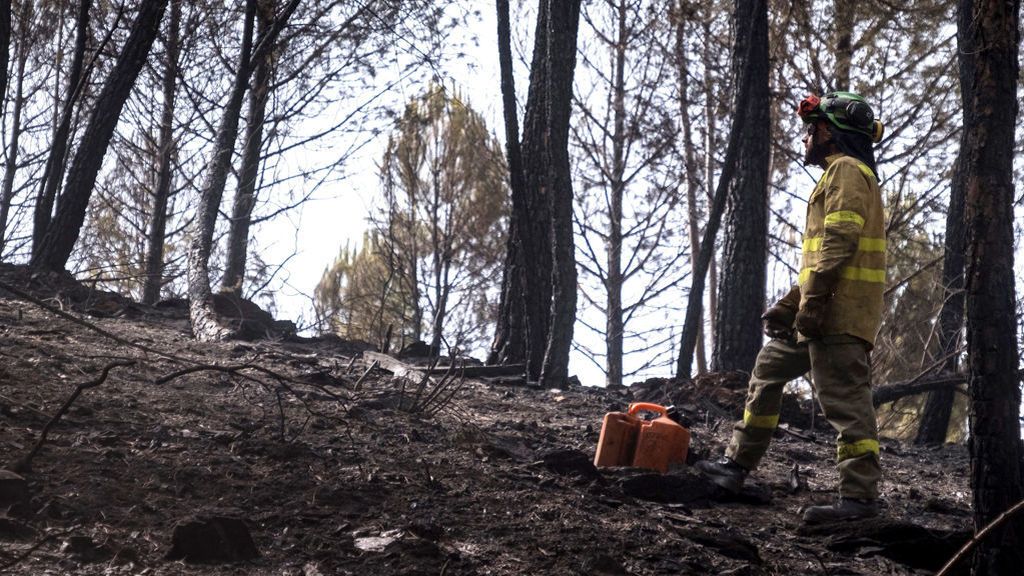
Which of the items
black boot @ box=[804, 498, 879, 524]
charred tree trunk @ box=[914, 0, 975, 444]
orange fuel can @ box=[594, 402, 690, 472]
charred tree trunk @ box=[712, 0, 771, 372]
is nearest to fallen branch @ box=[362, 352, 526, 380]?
charred tree trunk @ box=[712, 0, 771, 372]

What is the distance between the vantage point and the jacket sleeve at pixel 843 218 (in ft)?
15.0

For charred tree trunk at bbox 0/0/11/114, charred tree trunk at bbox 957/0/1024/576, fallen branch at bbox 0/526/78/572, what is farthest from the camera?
charred tree trunk at bbox 0/0/11/114

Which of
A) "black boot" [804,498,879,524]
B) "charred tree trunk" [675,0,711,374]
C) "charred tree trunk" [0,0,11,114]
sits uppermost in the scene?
"charred tree trunk" [675,0,711,374]

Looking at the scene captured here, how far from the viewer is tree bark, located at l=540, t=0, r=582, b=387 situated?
8.15 metres

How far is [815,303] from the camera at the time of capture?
461cm

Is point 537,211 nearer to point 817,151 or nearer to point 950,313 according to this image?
point 950,313

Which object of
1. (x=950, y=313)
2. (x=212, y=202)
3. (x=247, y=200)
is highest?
(x=247, y=200)

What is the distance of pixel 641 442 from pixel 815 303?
107 cm

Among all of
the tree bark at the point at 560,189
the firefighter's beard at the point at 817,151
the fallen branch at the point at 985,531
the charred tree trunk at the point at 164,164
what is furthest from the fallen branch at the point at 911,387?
the charred tree trunk at the point at 164,164

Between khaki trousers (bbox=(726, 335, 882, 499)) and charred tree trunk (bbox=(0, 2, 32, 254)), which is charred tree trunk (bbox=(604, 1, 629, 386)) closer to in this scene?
charred tree trunk (bbox=(0, 2, 32, 254))

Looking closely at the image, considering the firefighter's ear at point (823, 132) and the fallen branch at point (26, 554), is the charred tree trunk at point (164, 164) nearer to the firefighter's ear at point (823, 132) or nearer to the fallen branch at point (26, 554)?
the firefighter's ear at point (823, 132)

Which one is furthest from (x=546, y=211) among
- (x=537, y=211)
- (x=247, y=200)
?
(x=247, y=200)

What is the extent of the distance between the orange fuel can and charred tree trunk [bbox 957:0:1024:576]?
1476 mm

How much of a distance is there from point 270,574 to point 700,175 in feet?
50.7
